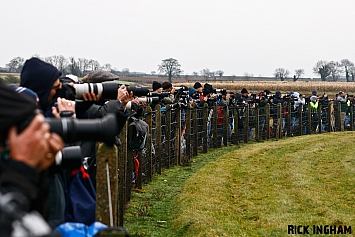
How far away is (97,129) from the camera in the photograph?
2705mm

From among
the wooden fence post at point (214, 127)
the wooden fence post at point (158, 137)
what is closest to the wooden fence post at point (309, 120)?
the wooden fence post at point (214, 127)

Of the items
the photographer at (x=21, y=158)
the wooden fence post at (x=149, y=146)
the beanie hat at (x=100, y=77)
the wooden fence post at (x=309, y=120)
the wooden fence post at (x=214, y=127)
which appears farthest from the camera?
the wooden fence post at (x=309, y=120)

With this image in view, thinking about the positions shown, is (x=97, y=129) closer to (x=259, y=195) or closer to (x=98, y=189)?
(x=98, y=189)

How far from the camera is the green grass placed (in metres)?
7.82

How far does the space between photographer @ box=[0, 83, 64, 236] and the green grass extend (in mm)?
5207

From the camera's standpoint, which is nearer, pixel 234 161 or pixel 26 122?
pixel 26 122

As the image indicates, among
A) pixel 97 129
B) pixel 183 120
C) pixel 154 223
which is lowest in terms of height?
pixel 154 223

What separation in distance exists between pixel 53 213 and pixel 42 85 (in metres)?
0.91

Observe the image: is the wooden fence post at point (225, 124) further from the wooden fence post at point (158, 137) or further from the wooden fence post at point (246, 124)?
the wooden fence post at point (158, 137)

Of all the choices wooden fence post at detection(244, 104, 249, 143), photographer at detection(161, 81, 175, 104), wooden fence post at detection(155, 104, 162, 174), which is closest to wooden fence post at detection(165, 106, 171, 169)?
photographer at detection(161, 81, 175, 104)

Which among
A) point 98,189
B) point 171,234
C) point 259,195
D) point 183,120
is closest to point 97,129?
point 98,189

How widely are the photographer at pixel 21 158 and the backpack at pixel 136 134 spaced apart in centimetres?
678

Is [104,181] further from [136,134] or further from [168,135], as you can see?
[168,135]

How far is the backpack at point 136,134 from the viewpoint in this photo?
9.11 metres
